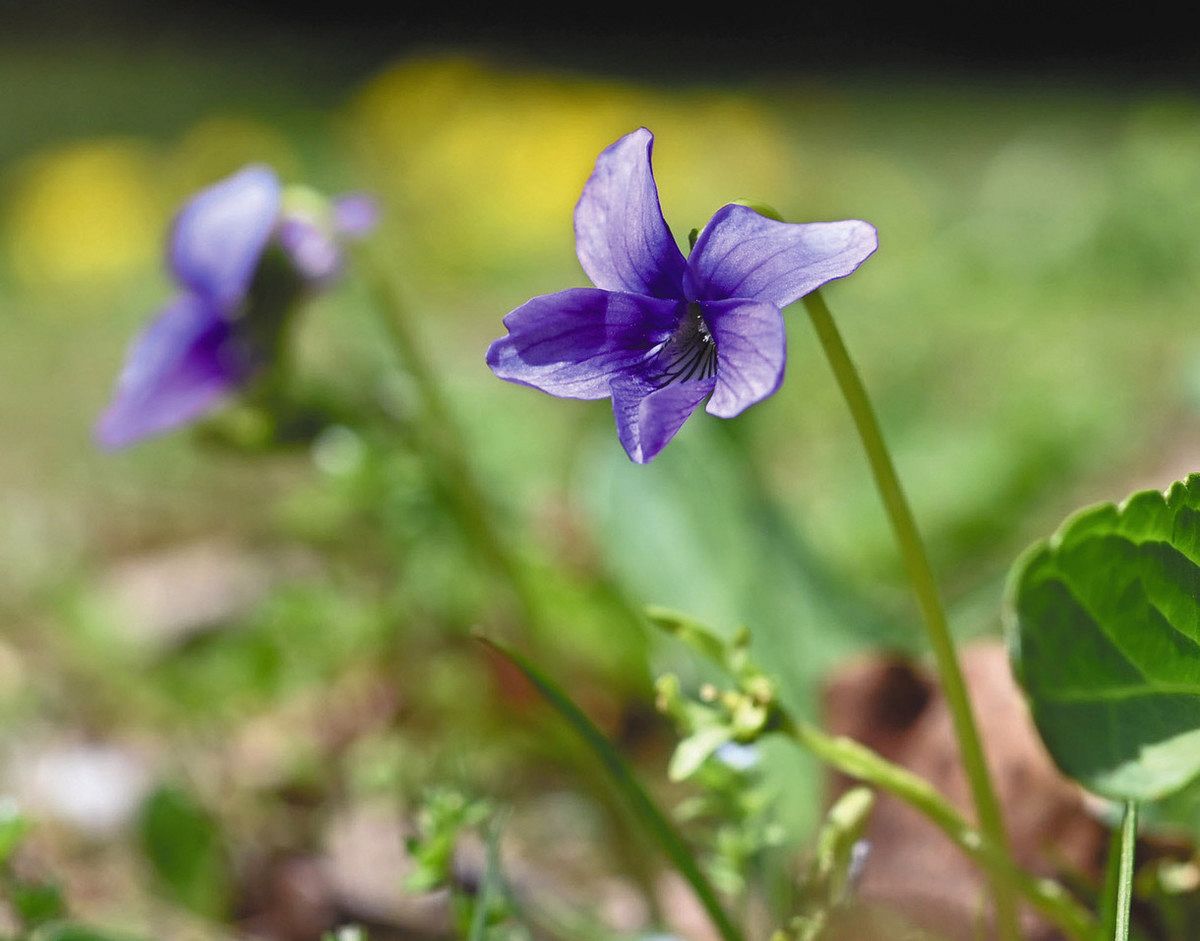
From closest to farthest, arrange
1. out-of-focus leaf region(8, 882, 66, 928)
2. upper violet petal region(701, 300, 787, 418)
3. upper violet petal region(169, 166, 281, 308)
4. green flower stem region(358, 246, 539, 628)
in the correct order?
upper violet petal region(701, 300, 787, 418) → out-of-focus leaf region(8, 882, 66, 928) → upper violet petal region(169, 166, 281, 308) → green flower stem region(358, 246, 539, 628)

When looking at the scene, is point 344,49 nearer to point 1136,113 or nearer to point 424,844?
point 1136,113

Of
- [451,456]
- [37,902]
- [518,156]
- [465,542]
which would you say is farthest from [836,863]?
[518,156]

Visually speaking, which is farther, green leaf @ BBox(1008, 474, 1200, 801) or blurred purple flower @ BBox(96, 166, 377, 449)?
blurred purple flower @ BBox(96, 166, 377, 449)

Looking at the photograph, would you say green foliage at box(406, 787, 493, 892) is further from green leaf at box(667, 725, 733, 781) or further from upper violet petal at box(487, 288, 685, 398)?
upper violet petal at box(487, 288, 685, 398)

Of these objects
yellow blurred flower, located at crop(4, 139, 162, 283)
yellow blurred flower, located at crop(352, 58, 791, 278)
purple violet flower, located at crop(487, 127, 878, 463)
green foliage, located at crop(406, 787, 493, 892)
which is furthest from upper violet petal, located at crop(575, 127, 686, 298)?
yellow blurred flower, located at crop(4, 139, 162, 283)

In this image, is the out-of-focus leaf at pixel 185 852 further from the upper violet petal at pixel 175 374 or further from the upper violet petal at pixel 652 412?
the upper violet petal at pixel 652 412

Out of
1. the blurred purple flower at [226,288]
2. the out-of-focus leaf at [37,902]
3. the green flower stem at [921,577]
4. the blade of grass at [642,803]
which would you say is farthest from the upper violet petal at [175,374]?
the green flower stem at [921,577]

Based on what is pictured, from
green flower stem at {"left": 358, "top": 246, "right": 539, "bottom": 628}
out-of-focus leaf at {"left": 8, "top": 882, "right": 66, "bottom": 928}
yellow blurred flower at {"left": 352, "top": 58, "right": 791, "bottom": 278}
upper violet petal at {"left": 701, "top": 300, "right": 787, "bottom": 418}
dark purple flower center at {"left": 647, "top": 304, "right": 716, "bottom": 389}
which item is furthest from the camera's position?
yellow blurred flower at {"left": 352, "top": 58, "right": 791, "bottom": 278}
